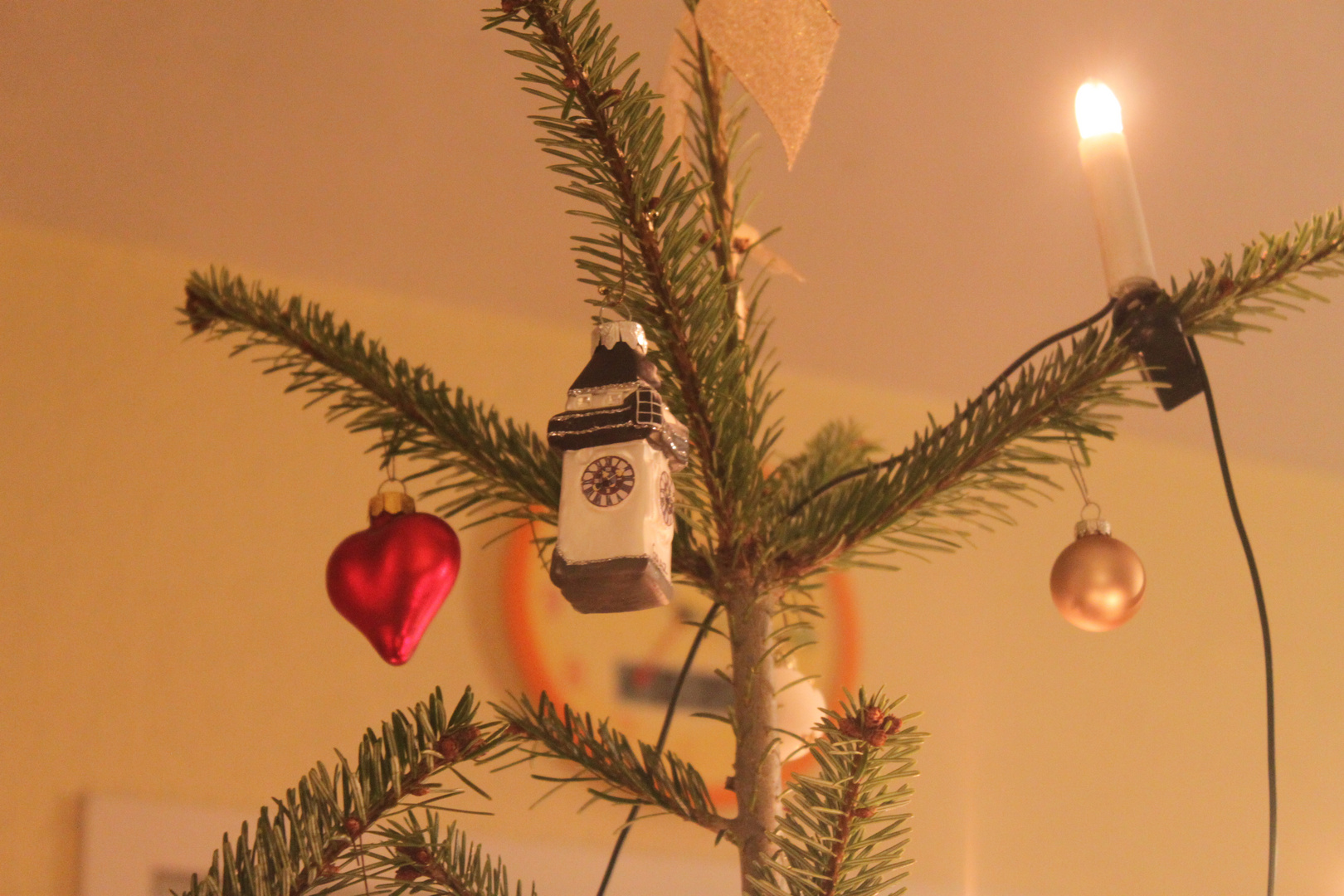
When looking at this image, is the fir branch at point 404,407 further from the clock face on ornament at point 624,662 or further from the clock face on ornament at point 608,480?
the clock face on ornament at point 624,662

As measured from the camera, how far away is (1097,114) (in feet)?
1.97

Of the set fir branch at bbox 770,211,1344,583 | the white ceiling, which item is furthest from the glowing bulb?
the white ceiling

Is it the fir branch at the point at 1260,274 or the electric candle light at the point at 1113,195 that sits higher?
the electric candle light at the point at 1113,195

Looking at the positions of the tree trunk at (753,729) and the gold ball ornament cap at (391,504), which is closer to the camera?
the tree trunk at (753,729)

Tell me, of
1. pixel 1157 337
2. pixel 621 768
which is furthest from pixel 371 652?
pixel 1157 337

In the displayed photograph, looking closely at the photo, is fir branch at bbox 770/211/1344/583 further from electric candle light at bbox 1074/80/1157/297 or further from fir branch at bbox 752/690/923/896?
fir branch at bbox 752/690/923/896

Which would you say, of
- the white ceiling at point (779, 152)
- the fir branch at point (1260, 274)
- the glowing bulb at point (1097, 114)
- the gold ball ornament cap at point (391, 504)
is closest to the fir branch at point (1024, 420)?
the fir branch at point (1260, 274)

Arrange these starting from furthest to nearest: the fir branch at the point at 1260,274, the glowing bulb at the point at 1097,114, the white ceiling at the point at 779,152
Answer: the white ceiling at the point at 779,152 < the glowing bulb at the point at 1097,114 < the fir branch at the point at 1260,274

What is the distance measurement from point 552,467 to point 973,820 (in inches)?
45.6

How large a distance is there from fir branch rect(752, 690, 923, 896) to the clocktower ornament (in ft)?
0.29

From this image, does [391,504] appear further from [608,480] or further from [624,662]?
[624,662]

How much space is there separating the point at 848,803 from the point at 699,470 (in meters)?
0.17

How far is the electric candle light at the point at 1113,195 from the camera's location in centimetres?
54

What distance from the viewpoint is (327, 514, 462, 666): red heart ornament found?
599mm
